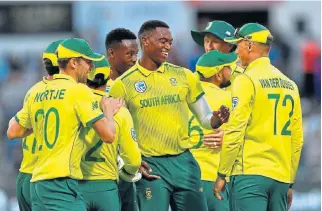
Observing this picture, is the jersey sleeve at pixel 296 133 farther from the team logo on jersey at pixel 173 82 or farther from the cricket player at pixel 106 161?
the cricket player at pixel 106 161

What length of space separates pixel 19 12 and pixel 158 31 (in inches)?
558

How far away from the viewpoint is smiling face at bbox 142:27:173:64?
10.8 metres

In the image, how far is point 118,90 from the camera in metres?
10.7

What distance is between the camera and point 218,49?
12.2 metres

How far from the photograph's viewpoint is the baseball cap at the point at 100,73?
10500 mm

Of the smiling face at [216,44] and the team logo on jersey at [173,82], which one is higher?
the smiling face at [216,44]

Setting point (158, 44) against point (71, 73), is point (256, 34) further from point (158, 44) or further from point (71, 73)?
point (71, 73)

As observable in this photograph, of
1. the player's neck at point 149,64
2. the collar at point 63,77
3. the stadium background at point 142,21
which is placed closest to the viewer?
the collar at point 63,77

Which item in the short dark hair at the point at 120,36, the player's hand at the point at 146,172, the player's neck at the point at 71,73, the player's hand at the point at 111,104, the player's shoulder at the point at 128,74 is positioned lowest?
the player's hand at the point at 146,172

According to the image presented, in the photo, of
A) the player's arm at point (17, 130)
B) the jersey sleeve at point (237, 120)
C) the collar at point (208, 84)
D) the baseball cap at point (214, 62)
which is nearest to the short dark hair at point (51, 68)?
the player's arm at point (17, 130)

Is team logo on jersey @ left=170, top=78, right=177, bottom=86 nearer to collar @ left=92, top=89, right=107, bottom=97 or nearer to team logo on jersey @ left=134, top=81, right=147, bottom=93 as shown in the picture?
team logo on jersey @ left=134, top=81, right=147, bottom=93

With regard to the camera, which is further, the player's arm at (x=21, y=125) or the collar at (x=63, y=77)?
the player's arm at (x=21, y=125)

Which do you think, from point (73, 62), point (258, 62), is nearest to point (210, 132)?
point (258, 62)

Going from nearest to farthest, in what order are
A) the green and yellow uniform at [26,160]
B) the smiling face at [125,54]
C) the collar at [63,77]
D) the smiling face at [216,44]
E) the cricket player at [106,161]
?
the collar at [63,77], the green and yellow uniform at [26,160], the cricket player at [106,161], the smiling face at [125,54], the smiling face at [216,44]
